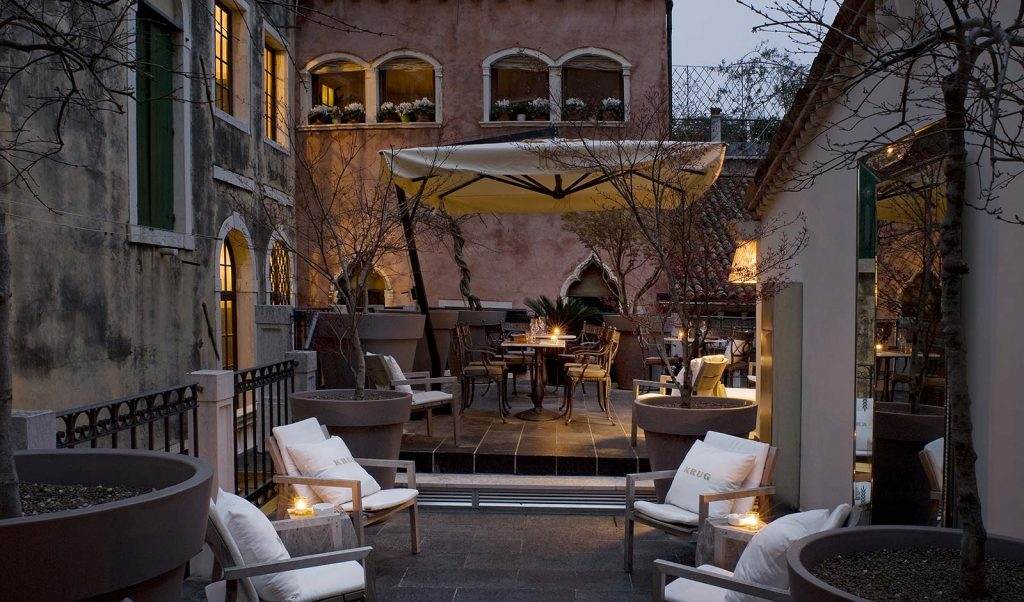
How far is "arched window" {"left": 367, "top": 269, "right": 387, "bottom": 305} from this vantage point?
16.7 meters

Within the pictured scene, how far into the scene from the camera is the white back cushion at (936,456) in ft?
10.5

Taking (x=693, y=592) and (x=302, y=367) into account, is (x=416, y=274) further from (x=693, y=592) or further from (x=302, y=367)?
(x=693, y=592)

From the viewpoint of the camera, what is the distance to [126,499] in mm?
2182

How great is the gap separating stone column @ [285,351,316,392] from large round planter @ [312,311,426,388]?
75.0 inches

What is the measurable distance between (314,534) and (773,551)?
2028 mm

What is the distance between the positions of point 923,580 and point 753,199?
5527 millimetres

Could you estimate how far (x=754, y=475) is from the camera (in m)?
4.48

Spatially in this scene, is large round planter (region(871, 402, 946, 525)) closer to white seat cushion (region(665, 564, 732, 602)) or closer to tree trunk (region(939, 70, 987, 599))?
white seat cushion (region(665, 564, 732, 602))

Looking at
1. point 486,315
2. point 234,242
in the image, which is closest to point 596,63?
point 486,315

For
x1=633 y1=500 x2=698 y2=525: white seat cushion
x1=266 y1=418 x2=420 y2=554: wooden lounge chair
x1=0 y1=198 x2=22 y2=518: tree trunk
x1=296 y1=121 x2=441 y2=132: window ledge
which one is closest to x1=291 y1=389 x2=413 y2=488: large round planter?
x1=266 y1=418 x2=420 y2=554: wooden lounge chair

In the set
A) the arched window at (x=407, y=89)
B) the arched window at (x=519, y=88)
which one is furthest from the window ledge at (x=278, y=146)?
the arched window at (x=519, y=88)

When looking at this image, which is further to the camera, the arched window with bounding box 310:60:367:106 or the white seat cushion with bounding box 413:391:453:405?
the arched window with bounding box 310:60:367:106

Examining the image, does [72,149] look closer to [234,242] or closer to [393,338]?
[393,338]

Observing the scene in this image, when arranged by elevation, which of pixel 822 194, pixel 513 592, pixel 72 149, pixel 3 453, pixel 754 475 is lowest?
pixel 513 592
